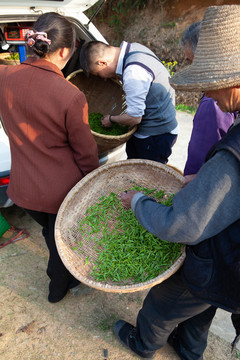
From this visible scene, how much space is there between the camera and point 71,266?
187 cm

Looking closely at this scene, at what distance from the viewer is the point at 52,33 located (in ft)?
6.01

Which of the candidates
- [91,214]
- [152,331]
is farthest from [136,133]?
[152,331]

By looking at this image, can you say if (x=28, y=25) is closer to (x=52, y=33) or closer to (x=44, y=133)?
(x=52, y=33)

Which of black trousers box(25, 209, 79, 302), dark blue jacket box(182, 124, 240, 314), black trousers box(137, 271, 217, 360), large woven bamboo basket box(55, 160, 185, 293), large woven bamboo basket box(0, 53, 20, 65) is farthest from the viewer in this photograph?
large woven bamboo basket box(0, 53, 20, 65)

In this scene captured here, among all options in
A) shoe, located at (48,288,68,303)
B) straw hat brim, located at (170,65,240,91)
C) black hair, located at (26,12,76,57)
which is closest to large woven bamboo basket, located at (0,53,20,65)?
black hair, located at (26,12,76,57)

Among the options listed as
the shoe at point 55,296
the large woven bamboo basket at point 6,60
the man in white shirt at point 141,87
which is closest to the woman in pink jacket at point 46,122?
the man in white shirt at point 141,87

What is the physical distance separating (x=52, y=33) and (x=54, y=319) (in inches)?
87.7

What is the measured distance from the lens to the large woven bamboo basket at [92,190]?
1978mm

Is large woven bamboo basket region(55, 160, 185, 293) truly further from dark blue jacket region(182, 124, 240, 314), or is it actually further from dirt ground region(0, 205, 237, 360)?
dirt ground region(0, 205, 237, 360)

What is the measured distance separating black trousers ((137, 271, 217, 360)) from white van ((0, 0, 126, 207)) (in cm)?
164

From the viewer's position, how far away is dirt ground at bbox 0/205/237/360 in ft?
7.61

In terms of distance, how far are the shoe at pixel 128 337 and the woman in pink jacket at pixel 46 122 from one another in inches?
40.7

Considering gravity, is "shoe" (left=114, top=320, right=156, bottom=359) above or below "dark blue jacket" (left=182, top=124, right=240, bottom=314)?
below

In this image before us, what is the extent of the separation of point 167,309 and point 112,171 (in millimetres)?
1050
